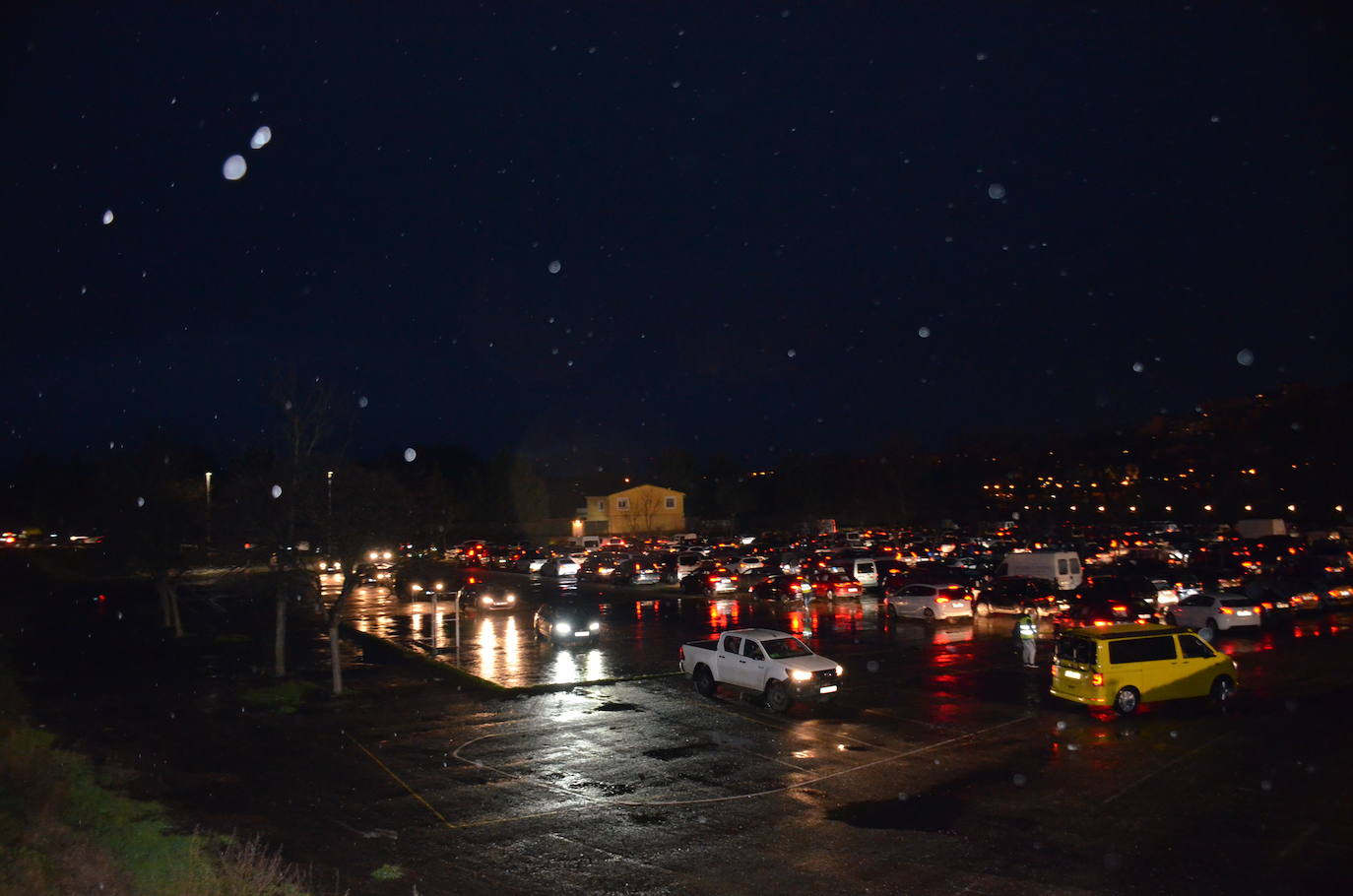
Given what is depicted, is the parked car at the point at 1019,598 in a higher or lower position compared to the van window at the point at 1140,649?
lower

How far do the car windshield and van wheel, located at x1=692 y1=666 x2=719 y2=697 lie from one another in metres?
1.80

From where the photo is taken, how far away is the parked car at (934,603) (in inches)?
1331

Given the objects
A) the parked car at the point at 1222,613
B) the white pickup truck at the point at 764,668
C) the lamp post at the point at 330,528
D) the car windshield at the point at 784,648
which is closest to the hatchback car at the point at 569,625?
the white pickup truck at the point at 764,668

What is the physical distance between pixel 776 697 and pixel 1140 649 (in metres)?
6.88

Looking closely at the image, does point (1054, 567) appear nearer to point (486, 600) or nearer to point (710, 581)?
point (710, 581)

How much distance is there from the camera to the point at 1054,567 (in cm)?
3850

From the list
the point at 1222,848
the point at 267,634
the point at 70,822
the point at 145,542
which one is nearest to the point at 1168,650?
the point at 1222,848

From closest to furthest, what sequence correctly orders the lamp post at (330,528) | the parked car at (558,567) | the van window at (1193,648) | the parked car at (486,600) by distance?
the van window at (1193,648), the lamp post at (330,528), the parked car at (486,600), the parked car at (558,567)

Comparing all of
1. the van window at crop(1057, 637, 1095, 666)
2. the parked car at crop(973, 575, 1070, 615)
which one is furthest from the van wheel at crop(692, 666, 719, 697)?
the parked car at crop(973, 575, 1070, 615)

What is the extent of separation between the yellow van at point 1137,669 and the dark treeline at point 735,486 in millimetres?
14461

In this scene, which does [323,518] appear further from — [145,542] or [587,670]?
[145,542]

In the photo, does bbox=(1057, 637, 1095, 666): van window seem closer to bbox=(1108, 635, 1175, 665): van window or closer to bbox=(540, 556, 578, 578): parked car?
bbox=(1108, 635, 1175, 665): van window

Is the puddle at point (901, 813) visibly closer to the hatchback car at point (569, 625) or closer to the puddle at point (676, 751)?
the puddle at point (676, 751)

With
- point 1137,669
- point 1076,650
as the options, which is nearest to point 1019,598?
point 1076,650
